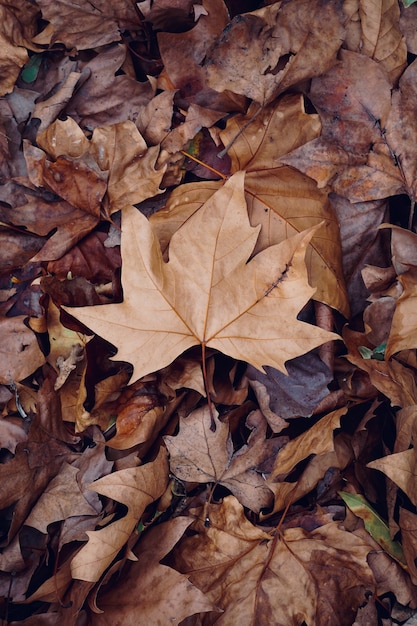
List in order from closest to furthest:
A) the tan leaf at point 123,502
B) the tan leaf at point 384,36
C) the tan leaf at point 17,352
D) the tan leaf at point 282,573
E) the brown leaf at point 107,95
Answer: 1. the tan leaf at point 123,502
2. the tan leaf at point 282,573
3. the tan leaf at point 384,36
4. the tan leaf at point 17,352
5. the brown leaf at point 107,95

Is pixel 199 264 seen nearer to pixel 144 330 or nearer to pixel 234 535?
pixel 144 330

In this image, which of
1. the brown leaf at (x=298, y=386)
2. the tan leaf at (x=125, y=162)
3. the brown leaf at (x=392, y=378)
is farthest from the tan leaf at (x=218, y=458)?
the tan leaf at (x=125, y=162)

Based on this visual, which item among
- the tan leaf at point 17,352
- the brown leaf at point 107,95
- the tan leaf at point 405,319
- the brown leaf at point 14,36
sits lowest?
Answer: the tan leaf at point 17,352

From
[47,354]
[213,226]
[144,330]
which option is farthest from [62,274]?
[213,226]

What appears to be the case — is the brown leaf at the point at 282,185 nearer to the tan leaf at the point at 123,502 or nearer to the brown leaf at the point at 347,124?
the brown leaf at the point at 347,124

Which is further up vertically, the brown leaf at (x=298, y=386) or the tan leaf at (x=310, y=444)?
the brown leaf at (x=298, y=386)

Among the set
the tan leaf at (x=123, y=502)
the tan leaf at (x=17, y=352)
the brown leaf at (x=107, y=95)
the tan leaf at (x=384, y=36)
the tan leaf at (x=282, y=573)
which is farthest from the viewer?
the brown leaf at (x=107, y=95)

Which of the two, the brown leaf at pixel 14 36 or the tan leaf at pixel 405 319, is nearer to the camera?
the tan leaf at pixel 405 319
